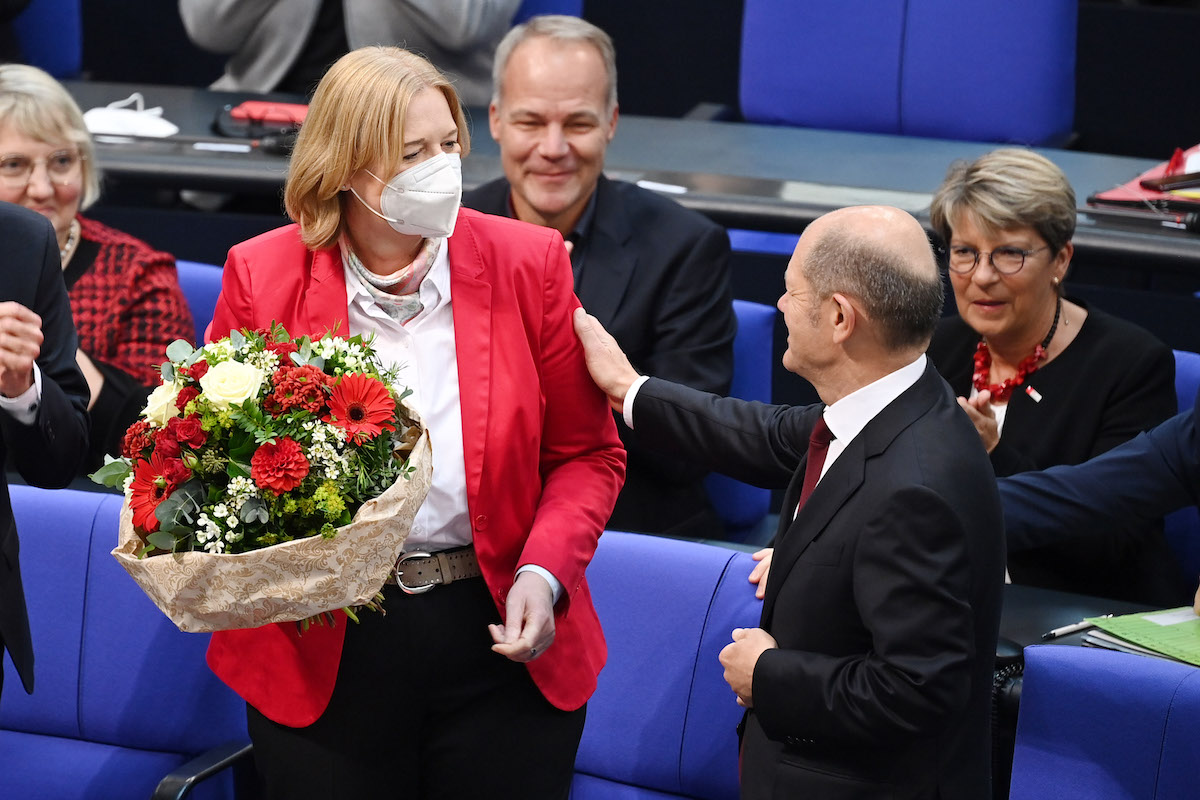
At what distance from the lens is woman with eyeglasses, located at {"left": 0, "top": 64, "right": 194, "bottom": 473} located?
3168 millimetres

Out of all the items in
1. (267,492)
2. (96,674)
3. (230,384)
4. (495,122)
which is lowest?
(96,674)


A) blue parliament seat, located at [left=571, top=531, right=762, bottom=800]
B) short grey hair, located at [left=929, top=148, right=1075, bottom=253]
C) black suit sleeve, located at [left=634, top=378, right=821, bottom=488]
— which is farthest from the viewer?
short grey hair, located at [left=929, top=148, right=1075, bottom=253]

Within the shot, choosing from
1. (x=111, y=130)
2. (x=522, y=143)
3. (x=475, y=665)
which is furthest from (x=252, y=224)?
(x=475, y=665)

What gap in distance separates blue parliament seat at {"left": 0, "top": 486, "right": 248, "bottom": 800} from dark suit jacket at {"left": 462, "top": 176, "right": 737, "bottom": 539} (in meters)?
0.89

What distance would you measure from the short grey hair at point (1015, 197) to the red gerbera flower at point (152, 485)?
1.79 meters

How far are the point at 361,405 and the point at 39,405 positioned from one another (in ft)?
1.81

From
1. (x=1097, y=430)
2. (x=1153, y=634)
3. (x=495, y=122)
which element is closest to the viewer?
(x=1153, y=634)

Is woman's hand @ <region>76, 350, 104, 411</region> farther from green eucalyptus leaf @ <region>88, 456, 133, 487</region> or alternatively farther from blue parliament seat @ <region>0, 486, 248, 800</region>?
green eucalyptus leaf @ <region>88, 456, 133, 487</region>

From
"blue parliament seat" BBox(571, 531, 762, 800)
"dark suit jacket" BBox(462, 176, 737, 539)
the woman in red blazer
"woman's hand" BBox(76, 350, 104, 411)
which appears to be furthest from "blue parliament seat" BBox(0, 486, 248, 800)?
"dark suit jacket" BBox(462, 176, 737, 539)

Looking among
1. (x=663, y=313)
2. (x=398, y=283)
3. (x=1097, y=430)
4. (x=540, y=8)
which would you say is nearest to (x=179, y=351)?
(x=398, y=283)

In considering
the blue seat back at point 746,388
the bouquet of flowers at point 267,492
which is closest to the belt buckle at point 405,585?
the bouquet of flowers at point 267,492

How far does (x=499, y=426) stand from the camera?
180cm

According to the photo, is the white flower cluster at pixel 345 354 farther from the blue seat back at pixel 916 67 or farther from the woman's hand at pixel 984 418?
the blue seat back at pixel 916 67

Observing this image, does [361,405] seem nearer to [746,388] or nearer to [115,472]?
[115,472]
